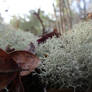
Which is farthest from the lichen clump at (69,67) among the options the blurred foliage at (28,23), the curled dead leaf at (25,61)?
the blurred foliage at (28,23)

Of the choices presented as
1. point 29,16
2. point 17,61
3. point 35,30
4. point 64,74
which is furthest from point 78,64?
point 29,16

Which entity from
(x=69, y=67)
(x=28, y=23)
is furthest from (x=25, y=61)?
(x=28, y=23)

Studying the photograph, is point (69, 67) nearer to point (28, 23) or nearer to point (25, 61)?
point (25, 61)

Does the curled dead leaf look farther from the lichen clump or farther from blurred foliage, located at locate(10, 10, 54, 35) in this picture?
blurred foliage, located at locate(10, 10, 54, 35)

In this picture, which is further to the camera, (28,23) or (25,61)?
(28,23)

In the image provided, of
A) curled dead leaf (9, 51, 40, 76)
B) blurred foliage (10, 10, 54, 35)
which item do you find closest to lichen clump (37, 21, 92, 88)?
curled dead leaf (9, 51, 40, 76)

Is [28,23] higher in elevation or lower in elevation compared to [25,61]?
higher

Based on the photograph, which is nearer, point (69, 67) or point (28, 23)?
point (69, 67)

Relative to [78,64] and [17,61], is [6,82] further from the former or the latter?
[78,64]

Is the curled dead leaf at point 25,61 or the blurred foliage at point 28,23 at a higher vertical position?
the blurred foliage at point 28,23

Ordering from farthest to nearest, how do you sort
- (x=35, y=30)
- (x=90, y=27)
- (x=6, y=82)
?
(x=35, y=30)
(x=90, y=27)
(x=6, y=82)

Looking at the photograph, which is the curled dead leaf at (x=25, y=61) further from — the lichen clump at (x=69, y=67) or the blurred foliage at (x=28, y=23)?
the blurred foliage at (x=28, y=23)
